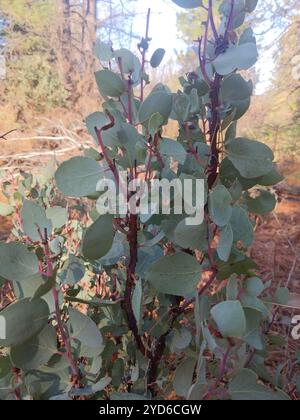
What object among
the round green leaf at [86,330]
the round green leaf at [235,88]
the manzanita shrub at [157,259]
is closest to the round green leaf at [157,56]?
the manzanita shrub at [157,259]

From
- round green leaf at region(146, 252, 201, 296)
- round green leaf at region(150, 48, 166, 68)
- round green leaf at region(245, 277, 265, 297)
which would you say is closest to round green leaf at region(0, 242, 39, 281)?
round green leaf at region(146, 252, 201, 296)

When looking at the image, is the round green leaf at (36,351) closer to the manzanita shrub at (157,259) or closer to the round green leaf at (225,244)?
the manzanita shrub at (157,259)

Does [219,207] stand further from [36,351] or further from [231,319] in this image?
[36,351]

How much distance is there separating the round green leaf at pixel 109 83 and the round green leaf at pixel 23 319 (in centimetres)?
26

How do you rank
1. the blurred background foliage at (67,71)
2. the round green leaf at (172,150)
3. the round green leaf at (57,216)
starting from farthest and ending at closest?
1. the blurred background foliage at (67,71)
2. the round green leaf at (57,216)
3. the round green leaf at (172,150)

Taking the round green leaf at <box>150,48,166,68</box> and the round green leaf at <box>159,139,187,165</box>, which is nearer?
the round green leaf at <box>159,139,187,165</box>

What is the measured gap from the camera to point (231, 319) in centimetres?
35

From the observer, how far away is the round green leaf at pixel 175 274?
0.42 metres

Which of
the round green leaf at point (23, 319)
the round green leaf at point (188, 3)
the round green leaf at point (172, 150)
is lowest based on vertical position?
the round green leaf at point (23, 319)

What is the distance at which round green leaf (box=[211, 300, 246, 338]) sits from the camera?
35cm

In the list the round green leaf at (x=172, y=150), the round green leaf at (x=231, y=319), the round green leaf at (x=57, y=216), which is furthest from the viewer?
the round green leaf at (x=57, y=216)

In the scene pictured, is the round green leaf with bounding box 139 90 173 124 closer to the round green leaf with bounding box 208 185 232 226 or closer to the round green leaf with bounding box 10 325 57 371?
the round green leaf with bounding box 208 185 232 226

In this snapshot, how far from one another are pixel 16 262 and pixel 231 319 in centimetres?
22

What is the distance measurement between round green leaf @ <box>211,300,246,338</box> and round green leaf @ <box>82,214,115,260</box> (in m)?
0.14
